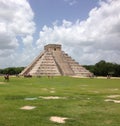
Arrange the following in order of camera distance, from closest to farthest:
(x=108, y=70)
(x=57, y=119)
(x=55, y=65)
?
(x=57, y=119) < (x=55, y=65) < (x=108, y=70)

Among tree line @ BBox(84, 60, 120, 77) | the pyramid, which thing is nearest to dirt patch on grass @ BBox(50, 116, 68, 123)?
the pyramid

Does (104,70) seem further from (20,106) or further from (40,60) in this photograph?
(20,106)

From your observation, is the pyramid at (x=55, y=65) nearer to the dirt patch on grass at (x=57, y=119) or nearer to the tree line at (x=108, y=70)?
the tree line at (x=108, y=70)

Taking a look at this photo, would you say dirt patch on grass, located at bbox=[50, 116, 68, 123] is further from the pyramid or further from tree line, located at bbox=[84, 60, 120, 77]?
tree line, located at bbox=[84, 60, 120, 77]

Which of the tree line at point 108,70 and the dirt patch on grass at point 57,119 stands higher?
the tree line at point 108,70

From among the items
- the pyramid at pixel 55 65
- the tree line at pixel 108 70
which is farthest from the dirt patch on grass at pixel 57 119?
the tree line at pixel 108 70

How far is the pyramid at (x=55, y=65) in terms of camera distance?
128m

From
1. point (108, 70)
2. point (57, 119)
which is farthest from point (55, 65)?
point (57, 119)

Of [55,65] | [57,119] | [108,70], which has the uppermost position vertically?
[55,65]

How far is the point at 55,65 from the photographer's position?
447 ft

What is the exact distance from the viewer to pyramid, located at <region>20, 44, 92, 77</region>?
128 meters

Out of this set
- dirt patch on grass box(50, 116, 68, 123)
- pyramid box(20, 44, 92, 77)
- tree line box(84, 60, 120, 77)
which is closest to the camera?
dirt patch on grass box(50, 116, 68, 123)

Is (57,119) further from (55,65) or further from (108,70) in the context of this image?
(108,70)

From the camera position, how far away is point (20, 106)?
1862 cm
